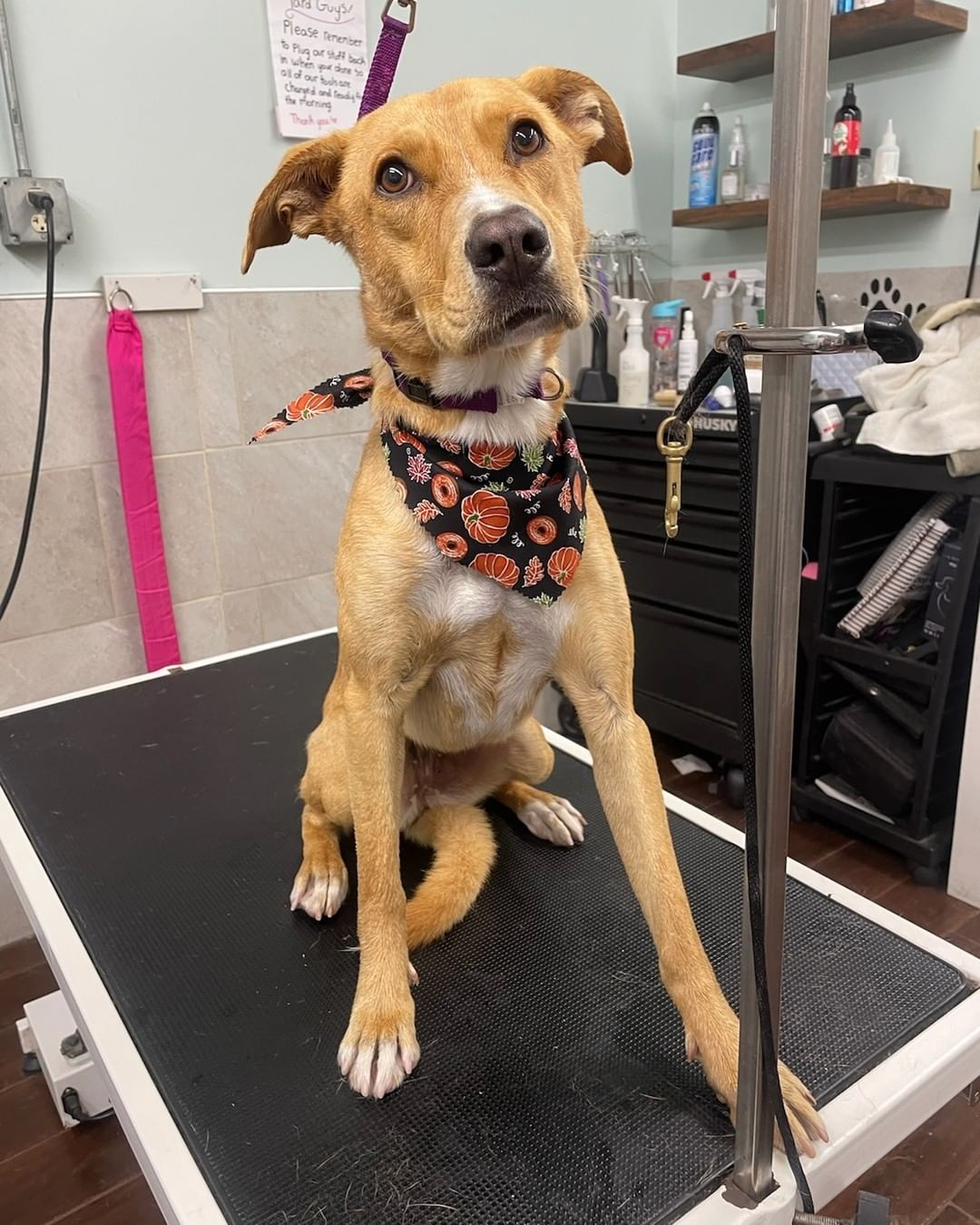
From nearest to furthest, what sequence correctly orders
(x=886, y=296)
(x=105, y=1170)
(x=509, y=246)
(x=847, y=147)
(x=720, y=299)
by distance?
(x=509, y=246), (x=105, y=1170), (x=847, y=147), (x=886, y=296), (x=720, y=299)

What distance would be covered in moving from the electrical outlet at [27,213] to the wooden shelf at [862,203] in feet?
4.51

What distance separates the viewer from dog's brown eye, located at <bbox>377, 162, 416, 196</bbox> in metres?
0.83

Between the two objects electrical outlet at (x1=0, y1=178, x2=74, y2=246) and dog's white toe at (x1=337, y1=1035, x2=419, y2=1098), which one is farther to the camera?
electrical outlet at (x1=0, y1=178, x2=74, y2=246)

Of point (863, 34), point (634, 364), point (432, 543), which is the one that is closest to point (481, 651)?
point (432, 543)

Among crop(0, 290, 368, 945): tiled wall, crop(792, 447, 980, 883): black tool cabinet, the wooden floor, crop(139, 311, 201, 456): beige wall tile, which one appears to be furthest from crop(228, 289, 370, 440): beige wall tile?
the wooden floor

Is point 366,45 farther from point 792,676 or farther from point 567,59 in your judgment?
point 792,676

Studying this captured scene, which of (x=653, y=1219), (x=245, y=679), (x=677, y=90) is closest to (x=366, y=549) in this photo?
(x=653, y=1219)

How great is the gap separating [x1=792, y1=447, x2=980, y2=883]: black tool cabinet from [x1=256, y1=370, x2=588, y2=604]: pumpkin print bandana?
113cm

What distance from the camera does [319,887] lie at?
1.02 metres

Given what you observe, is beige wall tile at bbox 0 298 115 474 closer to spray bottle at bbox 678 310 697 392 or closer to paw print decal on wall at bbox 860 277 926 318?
spray bottle at bbox 678 310 697 392

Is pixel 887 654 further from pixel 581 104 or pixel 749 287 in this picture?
pixel 581 104

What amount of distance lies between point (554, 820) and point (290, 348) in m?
1.32

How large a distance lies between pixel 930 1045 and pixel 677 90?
2.62 meters

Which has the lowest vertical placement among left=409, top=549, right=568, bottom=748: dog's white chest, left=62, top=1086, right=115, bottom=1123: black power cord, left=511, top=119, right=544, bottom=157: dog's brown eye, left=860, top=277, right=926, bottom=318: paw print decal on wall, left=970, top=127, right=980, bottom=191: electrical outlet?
left=62, top=1086, right=115, bottom=1123: black power cord
